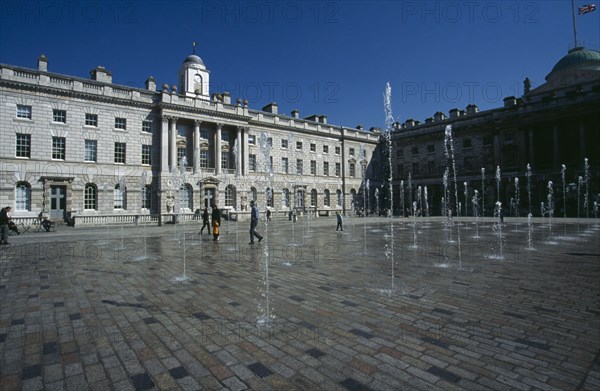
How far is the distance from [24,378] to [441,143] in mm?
54479

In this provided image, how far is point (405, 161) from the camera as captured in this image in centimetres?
5578

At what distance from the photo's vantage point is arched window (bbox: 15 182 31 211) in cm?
2681

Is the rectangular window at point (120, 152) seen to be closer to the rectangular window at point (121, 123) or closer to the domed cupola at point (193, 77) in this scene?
the rectangular window at point (121, 123)

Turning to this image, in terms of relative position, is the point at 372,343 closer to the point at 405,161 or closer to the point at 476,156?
the point at 476,156

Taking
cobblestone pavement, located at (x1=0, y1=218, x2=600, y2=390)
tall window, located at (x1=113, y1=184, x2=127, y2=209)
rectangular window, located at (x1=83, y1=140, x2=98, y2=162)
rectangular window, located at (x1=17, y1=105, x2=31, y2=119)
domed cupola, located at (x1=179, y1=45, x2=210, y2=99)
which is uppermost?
domed cupola, located at (x1=179, y1=45, x2=210, y2=99)

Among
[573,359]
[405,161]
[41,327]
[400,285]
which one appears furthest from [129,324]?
[405,161]

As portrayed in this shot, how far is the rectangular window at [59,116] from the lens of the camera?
28.8 metres

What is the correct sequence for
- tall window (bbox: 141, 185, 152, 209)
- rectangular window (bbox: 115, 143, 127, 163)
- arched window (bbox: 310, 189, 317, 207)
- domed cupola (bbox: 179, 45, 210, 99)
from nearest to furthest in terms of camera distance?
rectangular window (bbox: 115, 143, 127, 163) → tall window (bbox: 141, 185, 152, 209) → domed cupola (bbox: 179, 45, 210, 99) → arched window (bbox: 310, 189, 317, 207)

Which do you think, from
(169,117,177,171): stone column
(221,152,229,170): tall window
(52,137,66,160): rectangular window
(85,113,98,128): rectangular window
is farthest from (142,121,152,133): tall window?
(221,152,229,170): tall window

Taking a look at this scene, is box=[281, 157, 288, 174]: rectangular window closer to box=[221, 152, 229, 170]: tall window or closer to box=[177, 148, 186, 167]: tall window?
box=[221, 152, 229, 170]: tall window

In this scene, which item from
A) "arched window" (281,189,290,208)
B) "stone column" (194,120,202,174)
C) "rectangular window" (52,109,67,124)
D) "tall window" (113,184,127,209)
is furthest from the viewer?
"arched window" (281,189,290,208)

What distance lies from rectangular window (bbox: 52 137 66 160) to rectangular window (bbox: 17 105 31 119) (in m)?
2.53

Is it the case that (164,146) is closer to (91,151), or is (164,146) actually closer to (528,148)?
(91,151)

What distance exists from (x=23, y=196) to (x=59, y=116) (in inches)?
301
